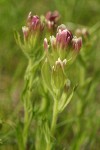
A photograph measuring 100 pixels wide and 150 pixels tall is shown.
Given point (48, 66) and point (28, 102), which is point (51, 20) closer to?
point (48, 66)

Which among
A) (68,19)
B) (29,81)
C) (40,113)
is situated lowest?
(40,113)

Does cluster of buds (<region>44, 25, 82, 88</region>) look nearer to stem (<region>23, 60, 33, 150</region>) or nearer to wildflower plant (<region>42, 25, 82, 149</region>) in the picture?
wildflower plant (<region>42, 25, 82, 149</region>)

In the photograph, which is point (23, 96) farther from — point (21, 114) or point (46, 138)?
point (21, 114)

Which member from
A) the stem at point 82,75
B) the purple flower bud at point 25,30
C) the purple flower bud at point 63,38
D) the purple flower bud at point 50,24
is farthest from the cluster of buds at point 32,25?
the stem at point 82,75

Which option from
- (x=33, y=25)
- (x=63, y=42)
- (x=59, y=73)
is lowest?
(x=59, y=73)

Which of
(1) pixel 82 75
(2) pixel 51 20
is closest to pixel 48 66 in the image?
(2) pixel 51 20

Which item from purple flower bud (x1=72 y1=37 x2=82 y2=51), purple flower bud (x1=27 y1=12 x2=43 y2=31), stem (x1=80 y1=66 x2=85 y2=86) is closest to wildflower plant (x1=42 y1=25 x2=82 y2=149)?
purple flower bud (x1=72 y1=37 x2=82 y2=51)

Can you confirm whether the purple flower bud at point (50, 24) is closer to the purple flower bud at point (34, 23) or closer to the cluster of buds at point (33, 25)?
the cluster of buds at point (33, 25)

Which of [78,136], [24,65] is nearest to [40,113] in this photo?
[78,136]
